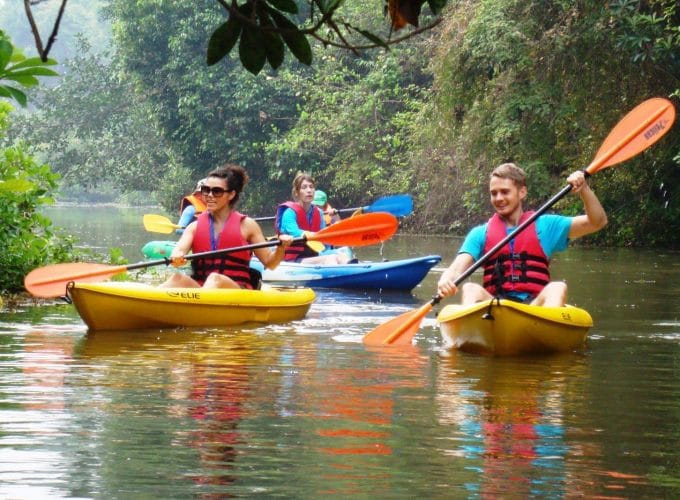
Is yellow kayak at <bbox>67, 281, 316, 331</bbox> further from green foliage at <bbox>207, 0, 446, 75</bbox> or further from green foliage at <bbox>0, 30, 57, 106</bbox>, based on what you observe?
green foliage at <bbox>207, 0, 446, 75</bbox>

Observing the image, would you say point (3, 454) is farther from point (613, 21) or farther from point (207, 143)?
point (207, 143)

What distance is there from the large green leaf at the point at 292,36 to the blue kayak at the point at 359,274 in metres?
9.41

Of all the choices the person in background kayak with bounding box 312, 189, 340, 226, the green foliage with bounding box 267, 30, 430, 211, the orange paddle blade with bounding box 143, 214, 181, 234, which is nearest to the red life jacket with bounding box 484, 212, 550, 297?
the person in background kayak with bounding box 312, 189, 340, 226

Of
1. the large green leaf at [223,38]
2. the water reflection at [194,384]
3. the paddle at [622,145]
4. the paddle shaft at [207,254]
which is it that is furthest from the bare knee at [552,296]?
the large green leaf at [223,38]

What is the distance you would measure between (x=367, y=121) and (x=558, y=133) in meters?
9.71

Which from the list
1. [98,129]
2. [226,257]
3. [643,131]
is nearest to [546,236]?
[643,131]

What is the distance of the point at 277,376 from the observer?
6.46 m

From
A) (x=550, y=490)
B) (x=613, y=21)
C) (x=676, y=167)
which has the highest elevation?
(x=613, y=21)

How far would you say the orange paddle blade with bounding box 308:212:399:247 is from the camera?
9.31 meters

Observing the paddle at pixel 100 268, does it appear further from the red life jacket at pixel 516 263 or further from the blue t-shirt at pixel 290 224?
the blue t-shirt at pixel 290 224

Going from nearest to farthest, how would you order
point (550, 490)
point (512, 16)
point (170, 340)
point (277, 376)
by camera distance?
point (550, 490) → point (277, 376) → point (170, 340) → point (512, 16)

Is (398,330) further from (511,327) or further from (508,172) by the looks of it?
(508,172)

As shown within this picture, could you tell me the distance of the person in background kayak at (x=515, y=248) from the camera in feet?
24.4

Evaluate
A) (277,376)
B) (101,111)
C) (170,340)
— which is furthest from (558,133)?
(101,111)
